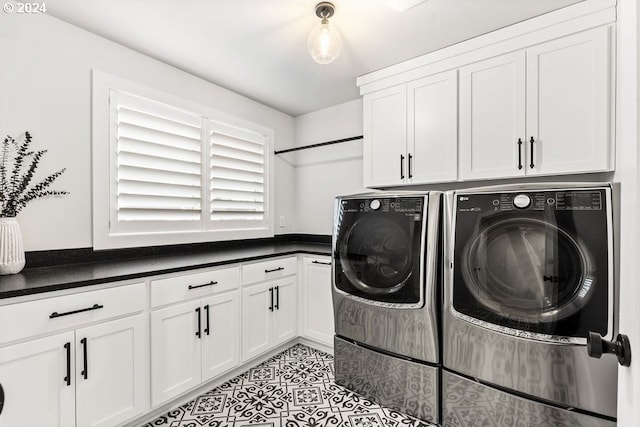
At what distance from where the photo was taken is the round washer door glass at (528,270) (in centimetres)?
138

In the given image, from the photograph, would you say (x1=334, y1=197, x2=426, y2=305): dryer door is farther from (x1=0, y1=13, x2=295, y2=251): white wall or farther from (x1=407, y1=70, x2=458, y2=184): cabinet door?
(x1=0, y1=13, x2=295, y2=251): white wall

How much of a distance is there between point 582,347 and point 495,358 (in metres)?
0.36

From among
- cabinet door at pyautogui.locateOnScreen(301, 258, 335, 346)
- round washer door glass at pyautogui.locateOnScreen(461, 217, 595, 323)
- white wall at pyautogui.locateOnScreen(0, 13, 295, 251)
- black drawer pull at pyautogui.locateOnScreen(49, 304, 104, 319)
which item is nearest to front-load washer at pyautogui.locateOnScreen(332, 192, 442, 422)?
round washer door glass at pyautogui.locateOnScreen(461, 217, 595, 323)

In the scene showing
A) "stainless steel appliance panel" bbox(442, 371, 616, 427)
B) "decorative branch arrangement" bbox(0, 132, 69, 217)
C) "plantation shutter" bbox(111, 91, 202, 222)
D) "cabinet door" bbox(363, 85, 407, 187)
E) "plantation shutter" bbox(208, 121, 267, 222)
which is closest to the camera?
"stainless steel appliance panel" bbox(442, 371, 616, 427)

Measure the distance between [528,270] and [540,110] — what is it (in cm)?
102

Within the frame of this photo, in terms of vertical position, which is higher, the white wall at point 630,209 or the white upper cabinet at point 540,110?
the white upper cabinet at point 540,110

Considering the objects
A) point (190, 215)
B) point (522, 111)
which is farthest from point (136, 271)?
point (522, 111)

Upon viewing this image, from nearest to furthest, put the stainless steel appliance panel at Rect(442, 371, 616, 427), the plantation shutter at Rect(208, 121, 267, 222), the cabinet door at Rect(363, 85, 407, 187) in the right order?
the stainless steel appliance panel at Rect(442, 371, 616, 427) < the cabinet door at Rect(363, 85, 407, 187) < the plantation shutter at Rect(208, 121, 267, 222)

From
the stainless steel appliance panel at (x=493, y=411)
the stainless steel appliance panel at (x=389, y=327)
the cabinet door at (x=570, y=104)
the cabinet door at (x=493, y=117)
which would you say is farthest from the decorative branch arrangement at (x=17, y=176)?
the cabinet door at (x=570, y=104)

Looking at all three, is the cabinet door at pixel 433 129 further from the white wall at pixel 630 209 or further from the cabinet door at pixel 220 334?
the cabinet door at pixel 220 334

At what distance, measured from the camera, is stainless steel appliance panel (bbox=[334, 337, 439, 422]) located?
1779 mm

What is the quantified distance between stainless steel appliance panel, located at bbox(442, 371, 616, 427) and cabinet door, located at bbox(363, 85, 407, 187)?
56.6 inches

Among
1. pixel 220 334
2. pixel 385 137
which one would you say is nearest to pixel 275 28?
pixel 385 137

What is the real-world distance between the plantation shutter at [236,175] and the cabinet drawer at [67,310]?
1.14 metres
